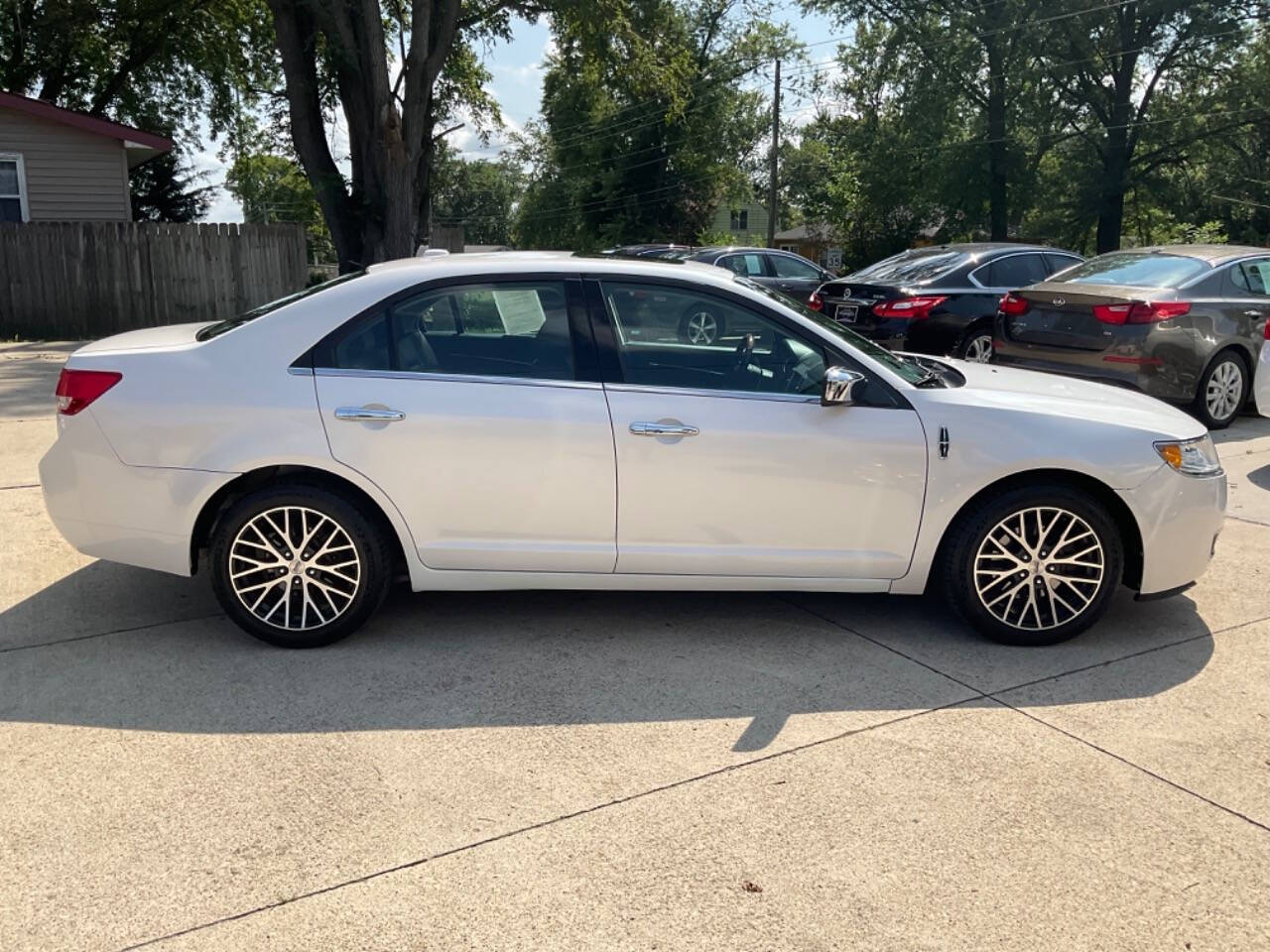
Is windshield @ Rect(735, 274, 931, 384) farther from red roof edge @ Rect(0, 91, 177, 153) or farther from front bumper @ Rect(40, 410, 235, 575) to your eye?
red roof edge @ Rect(0, 91, 177, 153)

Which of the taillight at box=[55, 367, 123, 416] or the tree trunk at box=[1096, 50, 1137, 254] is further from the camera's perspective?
the tree trunk at box=[1096, 50, 1137, 254]

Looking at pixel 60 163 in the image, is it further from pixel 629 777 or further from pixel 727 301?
pixel 629 777

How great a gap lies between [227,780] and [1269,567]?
527 cm

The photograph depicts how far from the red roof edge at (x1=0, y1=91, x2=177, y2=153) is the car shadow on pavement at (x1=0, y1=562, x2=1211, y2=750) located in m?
15.3

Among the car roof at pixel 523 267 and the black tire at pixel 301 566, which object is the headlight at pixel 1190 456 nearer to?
the car roof at pixel 523 267

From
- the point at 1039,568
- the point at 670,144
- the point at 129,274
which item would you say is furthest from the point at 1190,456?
the point at 670,144

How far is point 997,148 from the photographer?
1320 inches

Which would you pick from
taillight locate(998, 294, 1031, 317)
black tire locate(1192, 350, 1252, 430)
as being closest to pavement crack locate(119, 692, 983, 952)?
taillight locate(998, 294, 1031, 317)

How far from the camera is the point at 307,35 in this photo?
19375 millimetres

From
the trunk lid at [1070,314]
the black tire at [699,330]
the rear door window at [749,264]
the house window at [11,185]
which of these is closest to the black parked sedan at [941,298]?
the trunk lid at [1070,314]

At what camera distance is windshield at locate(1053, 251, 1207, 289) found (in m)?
9.36

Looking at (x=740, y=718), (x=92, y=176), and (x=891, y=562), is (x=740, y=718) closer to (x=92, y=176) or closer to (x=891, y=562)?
(x=891, y=562)

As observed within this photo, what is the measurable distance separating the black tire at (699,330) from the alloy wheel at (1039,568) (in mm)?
1418

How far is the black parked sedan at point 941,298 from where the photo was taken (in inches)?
433
